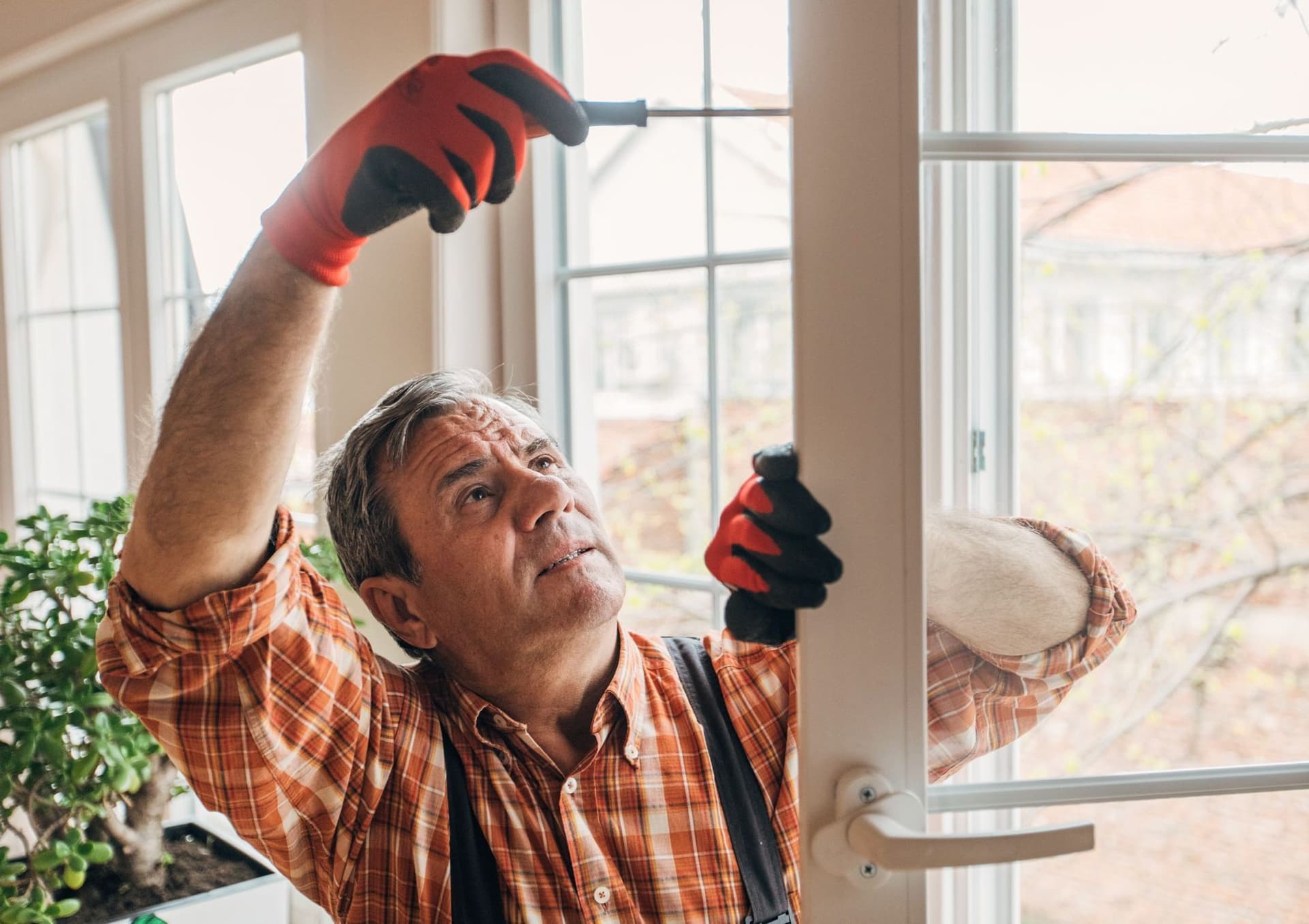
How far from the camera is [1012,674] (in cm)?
92

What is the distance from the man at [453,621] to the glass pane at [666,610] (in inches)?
13.5

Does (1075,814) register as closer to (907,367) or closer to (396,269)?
(907,367)

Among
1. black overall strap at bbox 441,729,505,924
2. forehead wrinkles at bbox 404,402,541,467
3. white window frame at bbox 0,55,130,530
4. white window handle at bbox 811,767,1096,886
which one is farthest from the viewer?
white window frame at bbox 0,55,130,530

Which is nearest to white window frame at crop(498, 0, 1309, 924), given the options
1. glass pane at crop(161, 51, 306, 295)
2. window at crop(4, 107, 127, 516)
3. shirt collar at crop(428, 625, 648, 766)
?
shirt collar at crop(428, 625, 648, 766)

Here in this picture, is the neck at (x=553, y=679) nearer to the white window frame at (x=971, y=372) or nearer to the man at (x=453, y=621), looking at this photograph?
the man at (x=453, y=621)

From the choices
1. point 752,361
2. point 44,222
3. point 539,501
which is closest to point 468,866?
point 539,501

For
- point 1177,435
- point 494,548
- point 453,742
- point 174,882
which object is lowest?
point 174,882

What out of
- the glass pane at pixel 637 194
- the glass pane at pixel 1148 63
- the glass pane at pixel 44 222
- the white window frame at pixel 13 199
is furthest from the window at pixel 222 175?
the glass pane at pixel 1148 63

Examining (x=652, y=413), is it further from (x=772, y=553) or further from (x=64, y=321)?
(x=64, y=321)

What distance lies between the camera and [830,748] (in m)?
0.71

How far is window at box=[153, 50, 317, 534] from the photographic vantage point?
204 cm

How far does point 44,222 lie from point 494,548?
2.34 m

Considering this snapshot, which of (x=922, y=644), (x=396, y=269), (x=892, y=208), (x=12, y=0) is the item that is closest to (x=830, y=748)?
(x=922, y=644)

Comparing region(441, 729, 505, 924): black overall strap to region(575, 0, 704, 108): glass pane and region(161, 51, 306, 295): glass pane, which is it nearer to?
region(575, 0, 704, 108): glass pane
